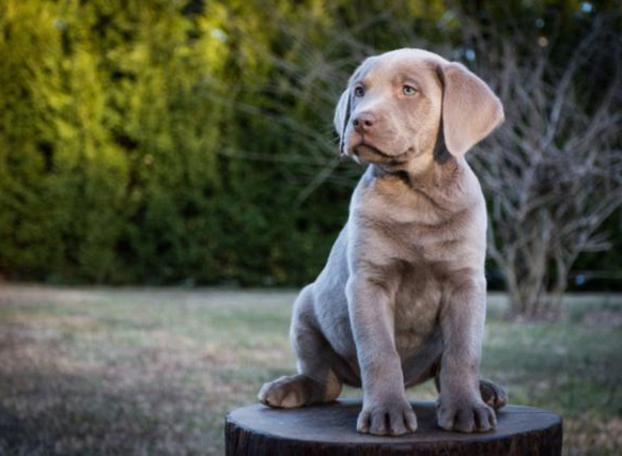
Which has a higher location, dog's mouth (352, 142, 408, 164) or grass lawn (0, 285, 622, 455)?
dog's mouth (352, 142, 408, 164)

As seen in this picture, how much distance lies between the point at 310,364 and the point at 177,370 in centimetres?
332

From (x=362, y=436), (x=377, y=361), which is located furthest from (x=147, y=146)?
(x=362, y=436)

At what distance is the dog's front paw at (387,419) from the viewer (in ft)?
7.41

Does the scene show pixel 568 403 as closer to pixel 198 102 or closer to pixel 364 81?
pixel 364 81

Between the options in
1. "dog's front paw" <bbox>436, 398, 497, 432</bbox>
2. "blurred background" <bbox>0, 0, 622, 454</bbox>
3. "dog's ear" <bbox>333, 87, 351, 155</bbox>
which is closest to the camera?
"dog's front paw" <bbox>436, 398, 497, 432</bbox>

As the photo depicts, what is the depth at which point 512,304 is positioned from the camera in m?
8.96

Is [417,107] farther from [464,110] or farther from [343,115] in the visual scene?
[343,115]

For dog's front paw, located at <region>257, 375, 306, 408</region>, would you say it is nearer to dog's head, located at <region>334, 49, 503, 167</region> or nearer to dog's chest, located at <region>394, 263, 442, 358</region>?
dog's chest, located at <region>394, 263, 442, 358</region>

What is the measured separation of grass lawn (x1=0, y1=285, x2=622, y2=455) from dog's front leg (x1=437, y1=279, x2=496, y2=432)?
195cm

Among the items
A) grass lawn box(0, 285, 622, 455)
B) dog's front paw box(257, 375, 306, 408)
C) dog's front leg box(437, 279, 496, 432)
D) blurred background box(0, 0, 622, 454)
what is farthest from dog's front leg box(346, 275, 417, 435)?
blurred background box(0, 0, 622, 454)

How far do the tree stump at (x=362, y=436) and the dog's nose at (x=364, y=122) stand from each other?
2.70 ft

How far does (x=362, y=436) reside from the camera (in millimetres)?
2262

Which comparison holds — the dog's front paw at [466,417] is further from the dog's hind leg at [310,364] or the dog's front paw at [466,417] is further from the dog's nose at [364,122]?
the dog's nose at [364,122]

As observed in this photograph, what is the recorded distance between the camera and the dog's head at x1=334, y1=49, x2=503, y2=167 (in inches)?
93.5
